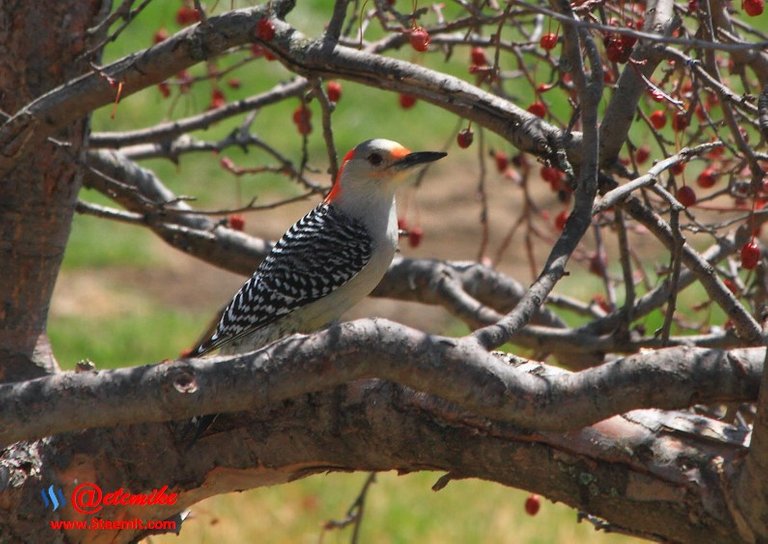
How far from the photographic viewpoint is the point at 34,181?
12.7 feet

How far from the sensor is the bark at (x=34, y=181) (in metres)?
3.82

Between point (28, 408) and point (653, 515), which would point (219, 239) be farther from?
point (653, 515)

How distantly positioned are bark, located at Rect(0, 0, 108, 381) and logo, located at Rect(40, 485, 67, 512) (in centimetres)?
78

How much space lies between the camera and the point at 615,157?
3.37 m

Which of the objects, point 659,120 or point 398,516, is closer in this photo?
point 659,120

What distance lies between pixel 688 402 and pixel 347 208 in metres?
2.80

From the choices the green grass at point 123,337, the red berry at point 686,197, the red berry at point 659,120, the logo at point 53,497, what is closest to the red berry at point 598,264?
the red berry at point 659,120

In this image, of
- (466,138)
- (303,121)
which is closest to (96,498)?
(466,138)

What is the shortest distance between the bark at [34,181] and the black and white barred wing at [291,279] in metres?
0.74

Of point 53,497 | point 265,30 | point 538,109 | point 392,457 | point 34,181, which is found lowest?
point 53,497

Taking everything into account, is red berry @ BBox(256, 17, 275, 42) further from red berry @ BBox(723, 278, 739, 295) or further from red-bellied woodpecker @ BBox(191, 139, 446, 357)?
red berry @ BBox(723, 278, 739, 295)

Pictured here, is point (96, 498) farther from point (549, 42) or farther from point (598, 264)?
point (598, 264)

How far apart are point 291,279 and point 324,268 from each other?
0.15 metres

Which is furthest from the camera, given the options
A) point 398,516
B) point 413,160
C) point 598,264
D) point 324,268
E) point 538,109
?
point 398,516
